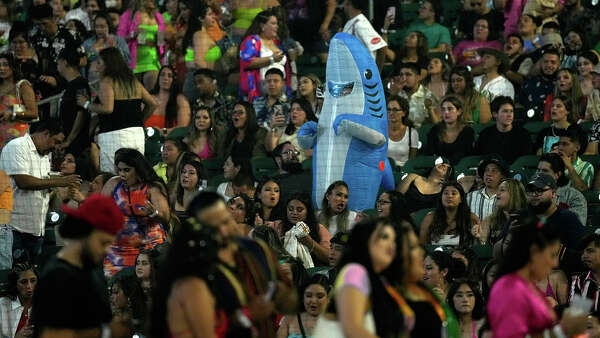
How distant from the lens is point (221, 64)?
13.4 m

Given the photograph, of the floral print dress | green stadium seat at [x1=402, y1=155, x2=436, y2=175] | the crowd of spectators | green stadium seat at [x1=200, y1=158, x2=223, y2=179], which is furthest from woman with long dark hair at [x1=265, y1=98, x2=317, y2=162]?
the floral print dress

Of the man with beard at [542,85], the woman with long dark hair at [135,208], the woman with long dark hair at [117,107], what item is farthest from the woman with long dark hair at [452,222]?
the woman with long dark hair at [117,107]

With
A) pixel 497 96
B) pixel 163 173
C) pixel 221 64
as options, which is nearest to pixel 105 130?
pixel 163 173

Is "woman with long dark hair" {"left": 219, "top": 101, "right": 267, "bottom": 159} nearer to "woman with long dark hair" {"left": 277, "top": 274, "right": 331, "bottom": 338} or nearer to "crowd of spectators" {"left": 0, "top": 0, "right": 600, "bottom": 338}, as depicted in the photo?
"crowd of spectators" {"left": 0, "top": 0, "right": 600, "bottom": 338}

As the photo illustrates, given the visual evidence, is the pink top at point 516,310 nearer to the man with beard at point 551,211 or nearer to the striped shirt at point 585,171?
the man with beard at point 551,211

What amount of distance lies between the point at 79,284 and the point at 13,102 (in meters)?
5.59

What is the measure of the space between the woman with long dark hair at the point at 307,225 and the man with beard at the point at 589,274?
6.00 feet

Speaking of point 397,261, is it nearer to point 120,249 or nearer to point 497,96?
point 120,249

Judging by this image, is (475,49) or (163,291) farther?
(475,49)

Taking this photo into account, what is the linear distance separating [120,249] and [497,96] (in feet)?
12.2

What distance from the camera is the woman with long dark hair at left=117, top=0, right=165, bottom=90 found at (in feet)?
44.5

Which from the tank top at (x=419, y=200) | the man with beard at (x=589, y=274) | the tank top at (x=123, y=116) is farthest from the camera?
the tank top at (x=123, y=116)

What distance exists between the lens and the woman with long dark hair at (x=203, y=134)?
1196 cm

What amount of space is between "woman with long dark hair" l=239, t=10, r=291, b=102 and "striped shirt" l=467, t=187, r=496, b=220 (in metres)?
3.05
